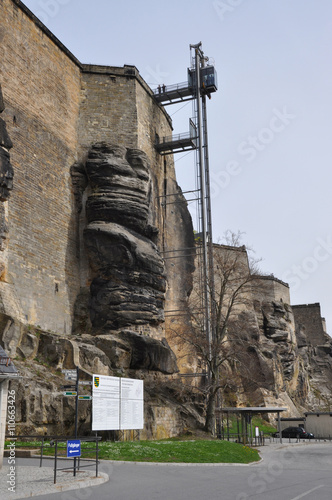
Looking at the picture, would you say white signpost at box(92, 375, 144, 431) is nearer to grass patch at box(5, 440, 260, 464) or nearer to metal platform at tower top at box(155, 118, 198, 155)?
grass patch at box(5, 440, 260, 464)

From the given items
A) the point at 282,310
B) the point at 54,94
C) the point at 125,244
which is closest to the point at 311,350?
the point at 282,310

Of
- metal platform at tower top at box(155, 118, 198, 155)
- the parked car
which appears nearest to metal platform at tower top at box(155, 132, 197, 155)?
metal platform at tower top at box(155, 118, 198, 155)

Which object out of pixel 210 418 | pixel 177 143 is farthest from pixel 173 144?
pixel 210 418

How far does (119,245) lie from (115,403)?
1253 centimetres

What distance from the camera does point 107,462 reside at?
13156 millimetres

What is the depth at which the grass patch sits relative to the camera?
45.7 feet

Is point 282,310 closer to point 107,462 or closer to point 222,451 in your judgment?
point 222,451

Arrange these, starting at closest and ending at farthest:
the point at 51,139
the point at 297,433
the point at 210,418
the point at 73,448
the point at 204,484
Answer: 1. the point at 73,448
2. the point at 204,484
3. the point at 210,418
4. the point at 51,139
5. the point at 297,433

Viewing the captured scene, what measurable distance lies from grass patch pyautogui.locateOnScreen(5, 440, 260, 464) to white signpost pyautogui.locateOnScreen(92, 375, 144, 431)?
637 mm

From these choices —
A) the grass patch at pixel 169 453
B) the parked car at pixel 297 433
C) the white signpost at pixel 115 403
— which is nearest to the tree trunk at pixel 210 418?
the grass patch at pixel 169 453

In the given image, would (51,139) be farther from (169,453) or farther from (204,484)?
(204,484)

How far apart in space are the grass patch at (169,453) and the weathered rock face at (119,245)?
404 inches

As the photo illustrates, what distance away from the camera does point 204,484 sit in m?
10.3

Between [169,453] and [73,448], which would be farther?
[169,453]
